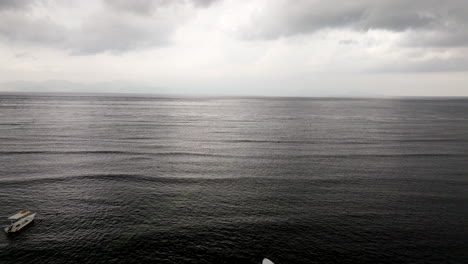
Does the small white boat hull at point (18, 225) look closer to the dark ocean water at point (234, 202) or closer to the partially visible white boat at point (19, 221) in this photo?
the partially visible white boat at point (19, 221)

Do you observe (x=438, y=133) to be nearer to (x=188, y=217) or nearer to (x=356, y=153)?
(x=356, y=153)

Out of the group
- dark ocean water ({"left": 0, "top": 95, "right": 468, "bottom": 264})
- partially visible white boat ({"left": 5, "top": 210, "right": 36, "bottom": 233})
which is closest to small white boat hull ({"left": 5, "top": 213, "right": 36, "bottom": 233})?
partially visible white boat ({"left": 5, "top": 210, "right": 36, "bottom": 233})

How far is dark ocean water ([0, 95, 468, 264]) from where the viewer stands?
41.5m

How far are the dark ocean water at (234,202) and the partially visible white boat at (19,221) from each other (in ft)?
3.77

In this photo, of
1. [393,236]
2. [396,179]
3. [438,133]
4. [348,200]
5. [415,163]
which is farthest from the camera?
[438,133]

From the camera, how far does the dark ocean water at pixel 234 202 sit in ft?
136

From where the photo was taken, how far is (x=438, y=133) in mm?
142875

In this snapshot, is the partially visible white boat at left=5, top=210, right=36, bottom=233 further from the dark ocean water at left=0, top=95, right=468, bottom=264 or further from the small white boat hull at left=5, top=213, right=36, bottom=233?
the dark ocean water at left=0, top=95, right=468, bottom=264

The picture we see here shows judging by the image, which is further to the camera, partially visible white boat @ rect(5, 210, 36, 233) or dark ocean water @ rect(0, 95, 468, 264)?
partially visible white boat @ rect(5, 210, 36, 233)

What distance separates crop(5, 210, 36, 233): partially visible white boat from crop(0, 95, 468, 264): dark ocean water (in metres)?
1.15

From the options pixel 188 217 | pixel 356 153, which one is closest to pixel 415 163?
pixel 356 153

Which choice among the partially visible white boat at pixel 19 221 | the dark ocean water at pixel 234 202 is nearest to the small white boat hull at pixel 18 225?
the partially visible white boat at pixel 19 221

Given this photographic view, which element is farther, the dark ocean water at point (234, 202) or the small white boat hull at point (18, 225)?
the small white boat hull at point (18, 225)

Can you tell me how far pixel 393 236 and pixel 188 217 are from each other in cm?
3471
